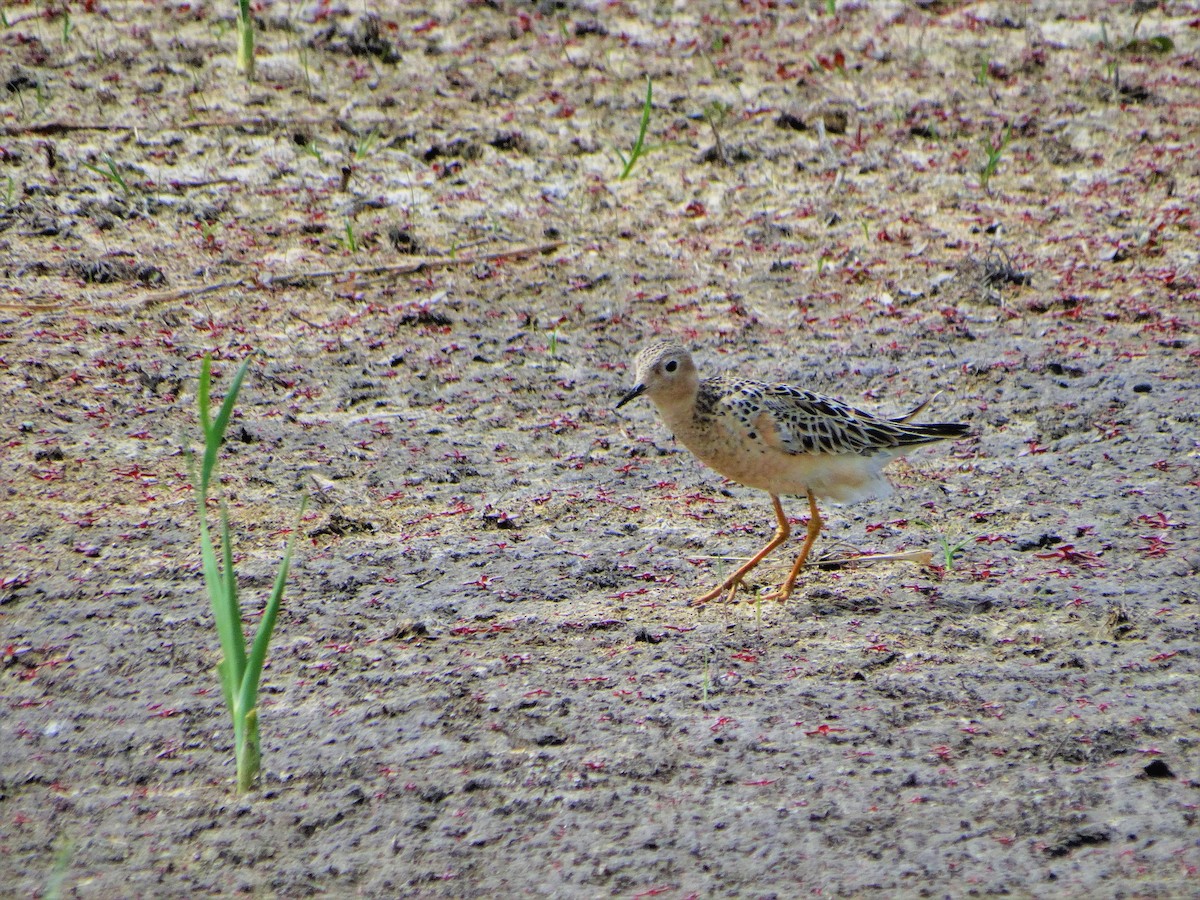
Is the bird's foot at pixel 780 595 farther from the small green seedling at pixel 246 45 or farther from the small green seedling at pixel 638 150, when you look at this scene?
the small green seedling at pixel 246 45

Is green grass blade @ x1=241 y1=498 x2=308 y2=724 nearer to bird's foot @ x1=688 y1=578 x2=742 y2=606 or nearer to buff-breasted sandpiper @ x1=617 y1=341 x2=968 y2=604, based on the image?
bird's foot @ x1=688 y1=578 x2=742 y2=606

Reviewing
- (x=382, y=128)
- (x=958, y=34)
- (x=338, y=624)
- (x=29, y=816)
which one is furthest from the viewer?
(x=958, y=34)

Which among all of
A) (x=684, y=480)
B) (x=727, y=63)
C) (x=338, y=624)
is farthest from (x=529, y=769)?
(x=727, y=63)

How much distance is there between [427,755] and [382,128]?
5913 millimetres

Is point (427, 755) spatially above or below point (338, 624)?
below

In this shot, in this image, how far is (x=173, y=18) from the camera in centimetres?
995

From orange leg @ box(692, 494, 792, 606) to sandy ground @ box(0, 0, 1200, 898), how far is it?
106 millimetres

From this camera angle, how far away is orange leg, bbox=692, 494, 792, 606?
530 cm

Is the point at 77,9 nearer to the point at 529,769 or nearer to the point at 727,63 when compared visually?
the point at 727,63

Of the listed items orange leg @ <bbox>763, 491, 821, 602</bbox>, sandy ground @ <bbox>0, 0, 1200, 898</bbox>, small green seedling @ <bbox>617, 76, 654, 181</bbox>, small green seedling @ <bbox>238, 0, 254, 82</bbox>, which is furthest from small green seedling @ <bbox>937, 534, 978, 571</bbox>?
small green seedling @ <bbox>238, 0, 254, 82</bbox>

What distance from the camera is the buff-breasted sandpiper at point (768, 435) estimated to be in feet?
18.1

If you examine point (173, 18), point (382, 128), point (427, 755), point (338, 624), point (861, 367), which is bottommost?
point (427, 755)

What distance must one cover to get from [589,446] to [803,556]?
4.74 ft

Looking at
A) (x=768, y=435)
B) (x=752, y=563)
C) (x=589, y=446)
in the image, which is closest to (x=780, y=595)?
(x=752, y=563)
